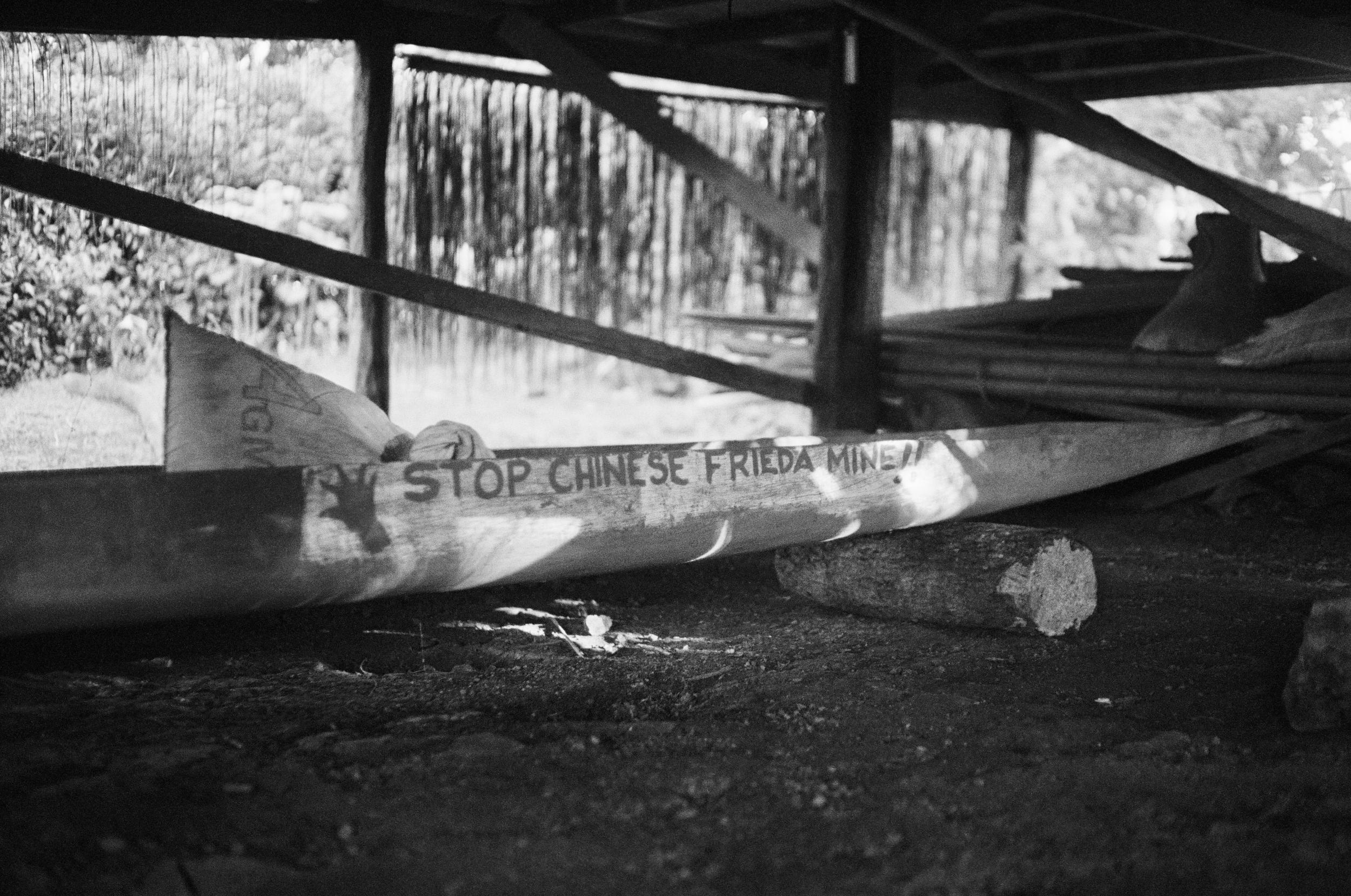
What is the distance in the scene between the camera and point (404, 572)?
353cm

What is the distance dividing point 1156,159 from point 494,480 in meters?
3.40

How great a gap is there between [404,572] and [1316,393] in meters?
4.24

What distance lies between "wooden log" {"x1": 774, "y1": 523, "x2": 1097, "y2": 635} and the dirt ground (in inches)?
3.7

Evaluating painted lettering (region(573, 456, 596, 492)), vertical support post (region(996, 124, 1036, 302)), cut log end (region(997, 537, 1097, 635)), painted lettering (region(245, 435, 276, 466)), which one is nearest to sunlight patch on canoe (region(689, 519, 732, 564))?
painted lettering (region(573, 456, 596, 492))

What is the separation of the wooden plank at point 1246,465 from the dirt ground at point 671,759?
1.30 m

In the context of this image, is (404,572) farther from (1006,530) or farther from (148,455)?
(148,455)

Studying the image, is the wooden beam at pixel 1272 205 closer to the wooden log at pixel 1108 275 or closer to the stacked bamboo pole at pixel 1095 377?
the stacked bamboo pole at pixel 1095 377

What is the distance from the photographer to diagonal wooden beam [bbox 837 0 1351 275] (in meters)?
5.16

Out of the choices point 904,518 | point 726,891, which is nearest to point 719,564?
point 904,518

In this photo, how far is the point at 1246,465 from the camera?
19.2ft

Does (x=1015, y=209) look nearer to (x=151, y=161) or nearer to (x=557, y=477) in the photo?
(x=151, y=161)

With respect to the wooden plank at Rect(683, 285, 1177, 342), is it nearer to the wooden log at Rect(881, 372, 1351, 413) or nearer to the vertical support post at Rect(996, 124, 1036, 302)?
the wooden log at Rect(881, 372, 1351, 413)

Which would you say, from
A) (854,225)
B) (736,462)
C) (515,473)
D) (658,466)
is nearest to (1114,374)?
(854,225)

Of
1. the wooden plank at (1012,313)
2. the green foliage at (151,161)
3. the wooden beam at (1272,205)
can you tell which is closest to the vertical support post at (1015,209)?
the wooden plank at (1012,313)
